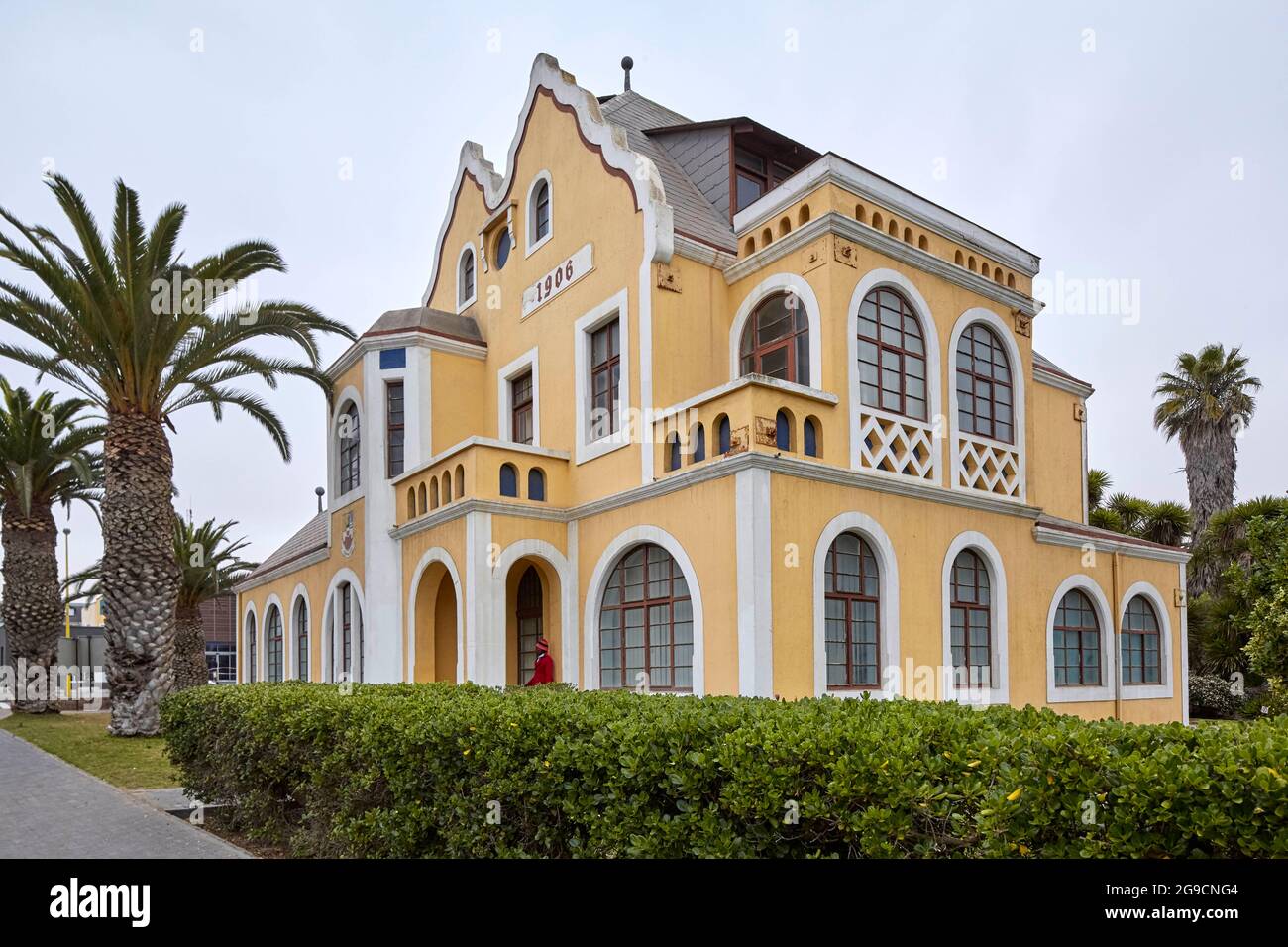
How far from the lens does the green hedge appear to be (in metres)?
3.69

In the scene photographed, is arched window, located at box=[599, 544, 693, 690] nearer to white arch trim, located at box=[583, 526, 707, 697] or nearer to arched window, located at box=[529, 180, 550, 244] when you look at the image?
white arch trim, located at box=[583, 526, 707, 697]

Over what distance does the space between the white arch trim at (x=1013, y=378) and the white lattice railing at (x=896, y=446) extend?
94cm

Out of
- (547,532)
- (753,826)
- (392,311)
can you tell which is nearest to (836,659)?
(547,532)

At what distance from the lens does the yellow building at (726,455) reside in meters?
13.1

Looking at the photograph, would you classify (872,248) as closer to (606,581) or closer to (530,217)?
(606,581)

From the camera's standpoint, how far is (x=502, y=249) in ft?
65.2

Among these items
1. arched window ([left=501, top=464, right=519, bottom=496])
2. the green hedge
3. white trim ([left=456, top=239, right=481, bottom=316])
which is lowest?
the green hedge

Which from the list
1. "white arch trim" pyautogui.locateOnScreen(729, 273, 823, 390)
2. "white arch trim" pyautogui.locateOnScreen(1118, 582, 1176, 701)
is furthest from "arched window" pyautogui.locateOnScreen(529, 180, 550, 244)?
"white arch trim" pyautogui.locateOnScreen(1118, 582, 1176, 701)

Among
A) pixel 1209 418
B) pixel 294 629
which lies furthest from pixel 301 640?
pixel 1209 418

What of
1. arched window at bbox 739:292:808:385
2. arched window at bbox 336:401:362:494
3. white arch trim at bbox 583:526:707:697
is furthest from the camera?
arched window at bbox 336:401:362:494

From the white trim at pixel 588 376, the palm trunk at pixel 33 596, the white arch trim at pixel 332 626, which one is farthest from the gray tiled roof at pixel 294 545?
the white trim at pixel 588 376

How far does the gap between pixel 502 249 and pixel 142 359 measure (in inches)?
278

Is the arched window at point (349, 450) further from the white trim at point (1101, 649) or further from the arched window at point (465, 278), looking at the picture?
the white trim at point (1101, 649)

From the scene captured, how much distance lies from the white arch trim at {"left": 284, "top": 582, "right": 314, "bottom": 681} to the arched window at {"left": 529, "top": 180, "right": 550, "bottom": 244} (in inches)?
433
